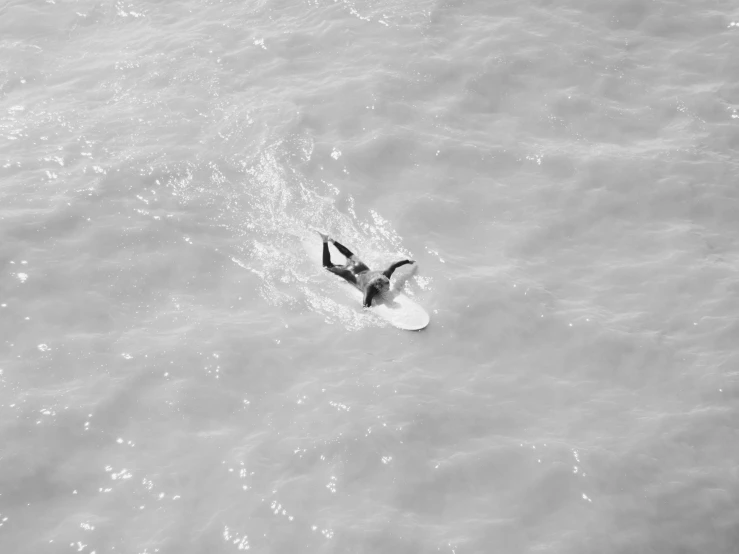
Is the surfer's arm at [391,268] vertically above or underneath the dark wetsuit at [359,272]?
above

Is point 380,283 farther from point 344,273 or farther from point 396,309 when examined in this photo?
point 344,273

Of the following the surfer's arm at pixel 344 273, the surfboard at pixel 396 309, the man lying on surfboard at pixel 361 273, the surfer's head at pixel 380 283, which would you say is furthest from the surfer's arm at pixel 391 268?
the surfer's arm at pixel 344 273

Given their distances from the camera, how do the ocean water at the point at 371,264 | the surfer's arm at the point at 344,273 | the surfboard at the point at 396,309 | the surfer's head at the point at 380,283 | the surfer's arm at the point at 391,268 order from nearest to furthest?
1. the ocean water at the point at 371,264
2. the surfboard at the point at 396,309
3. the surfer's head at the point at 380,283
4. the surfer's arm at the point at 391,268
5. the surfer's arm at the point at 344,273

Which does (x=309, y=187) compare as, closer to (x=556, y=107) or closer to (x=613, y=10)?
(x=556, y=107)

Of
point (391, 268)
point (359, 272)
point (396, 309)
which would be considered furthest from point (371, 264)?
point (396, 309)

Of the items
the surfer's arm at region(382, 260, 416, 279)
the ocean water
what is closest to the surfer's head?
the surfer's arm at region(382, 260, 416, 279)

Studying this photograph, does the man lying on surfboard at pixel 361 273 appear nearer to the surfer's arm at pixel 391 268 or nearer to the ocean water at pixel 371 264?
the surfer's arm at pixel 391 268

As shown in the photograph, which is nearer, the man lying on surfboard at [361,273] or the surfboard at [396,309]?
the surfboard at [396,309]

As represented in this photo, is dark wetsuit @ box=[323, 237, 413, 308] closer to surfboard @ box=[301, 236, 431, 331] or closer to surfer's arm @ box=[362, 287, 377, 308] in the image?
surfer's arm @ box=[362, 287, 377, 308]
